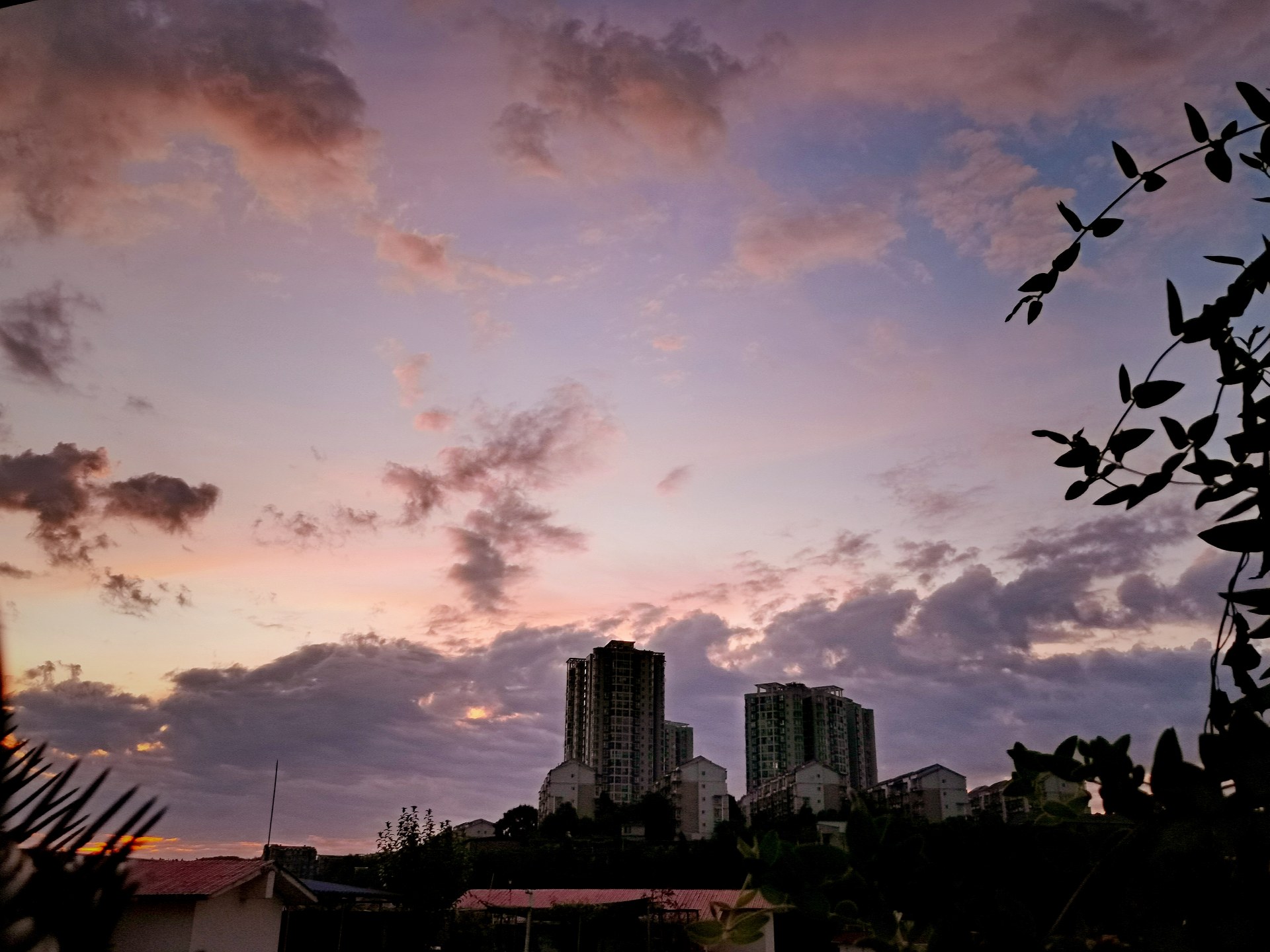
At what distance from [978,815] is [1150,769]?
14.7 inches

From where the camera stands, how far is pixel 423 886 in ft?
105

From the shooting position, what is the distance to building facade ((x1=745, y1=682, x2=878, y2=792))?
112 metres

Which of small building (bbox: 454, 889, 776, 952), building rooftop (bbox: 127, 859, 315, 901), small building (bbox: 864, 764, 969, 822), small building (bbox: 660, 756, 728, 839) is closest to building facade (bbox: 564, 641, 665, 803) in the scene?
small building (bbox: 660, 756, 728, 839)

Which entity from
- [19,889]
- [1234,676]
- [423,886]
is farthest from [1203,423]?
[423,886]

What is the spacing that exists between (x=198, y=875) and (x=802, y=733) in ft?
330

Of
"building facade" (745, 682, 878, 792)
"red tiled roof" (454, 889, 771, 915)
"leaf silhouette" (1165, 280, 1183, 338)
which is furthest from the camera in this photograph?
"building facade" (745, 682, 878, 792)

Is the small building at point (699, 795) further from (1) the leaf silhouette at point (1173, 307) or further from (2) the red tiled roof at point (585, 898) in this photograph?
(1) the leaf silhouette at point (1173, 307)

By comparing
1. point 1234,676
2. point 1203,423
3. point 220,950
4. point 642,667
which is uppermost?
point 642,667

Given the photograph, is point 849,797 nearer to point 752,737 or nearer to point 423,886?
point 423,886

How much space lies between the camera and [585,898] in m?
36.2

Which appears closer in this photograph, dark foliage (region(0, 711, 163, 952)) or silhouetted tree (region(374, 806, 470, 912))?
dark foliage (region(0, 711, 163, 952))

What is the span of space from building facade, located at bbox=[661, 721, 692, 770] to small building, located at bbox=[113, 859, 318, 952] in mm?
101026

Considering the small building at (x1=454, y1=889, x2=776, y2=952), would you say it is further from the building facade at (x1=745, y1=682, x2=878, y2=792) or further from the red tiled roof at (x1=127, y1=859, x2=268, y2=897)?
the building facade at (x1=745, y1=682, x2=878, y2=792)

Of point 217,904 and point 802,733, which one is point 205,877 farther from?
point 802,733
